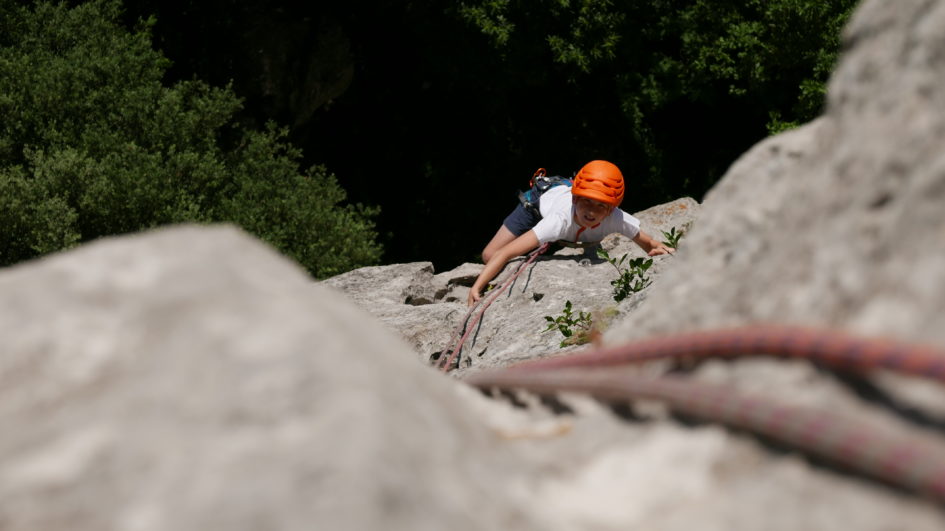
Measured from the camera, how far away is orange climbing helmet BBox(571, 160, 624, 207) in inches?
277

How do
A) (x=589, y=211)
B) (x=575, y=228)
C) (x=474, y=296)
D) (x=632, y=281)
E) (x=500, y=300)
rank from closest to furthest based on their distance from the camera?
(x=632, y=281) < (x=500, y=300) < (x=474, y=296) < (x=589, y=211) < (x=575, y=228)

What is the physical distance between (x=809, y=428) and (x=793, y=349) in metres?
0.19

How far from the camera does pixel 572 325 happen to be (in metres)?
5.66

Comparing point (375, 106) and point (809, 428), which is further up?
point (809, 428)

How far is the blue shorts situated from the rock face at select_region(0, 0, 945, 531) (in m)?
6.11

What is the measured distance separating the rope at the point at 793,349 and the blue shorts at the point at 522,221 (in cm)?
619

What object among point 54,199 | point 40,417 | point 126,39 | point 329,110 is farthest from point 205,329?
point 329,110

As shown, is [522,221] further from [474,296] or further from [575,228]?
[474,296]

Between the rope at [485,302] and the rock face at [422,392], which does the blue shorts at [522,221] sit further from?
the rock face at [422,392]

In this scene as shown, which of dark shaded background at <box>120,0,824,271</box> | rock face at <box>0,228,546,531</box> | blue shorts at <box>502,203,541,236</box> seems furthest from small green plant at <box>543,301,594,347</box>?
dark shaded background at <box>120,0,824,271</box>

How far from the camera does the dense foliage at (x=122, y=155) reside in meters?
11.0

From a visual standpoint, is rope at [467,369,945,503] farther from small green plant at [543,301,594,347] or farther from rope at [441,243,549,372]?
rope at [441,243,549,372]

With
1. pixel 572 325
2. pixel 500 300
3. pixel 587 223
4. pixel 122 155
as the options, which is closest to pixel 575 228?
pixel 587 223

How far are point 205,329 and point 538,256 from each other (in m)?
5.76
